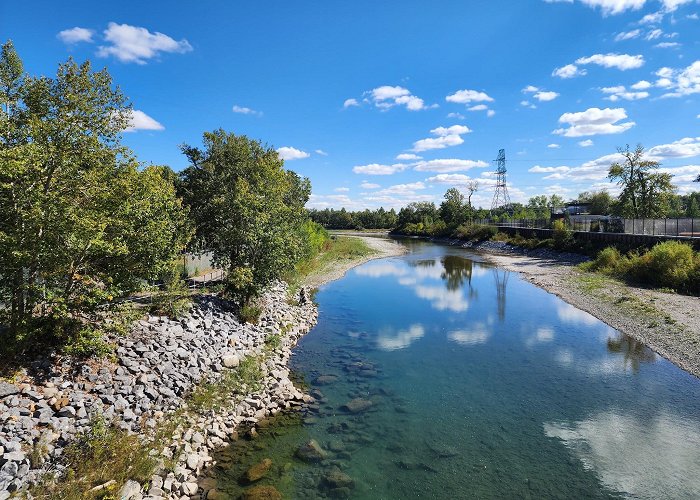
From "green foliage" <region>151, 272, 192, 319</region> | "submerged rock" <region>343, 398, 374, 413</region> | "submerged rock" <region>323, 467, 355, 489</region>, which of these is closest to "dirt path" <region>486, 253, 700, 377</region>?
"submerged rock" <region>343, 398, 374, 413</region>

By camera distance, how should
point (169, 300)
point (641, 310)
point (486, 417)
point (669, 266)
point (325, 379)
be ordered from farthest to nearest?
point (669, 266) → point (641, 310) → point (169, 300) → point (325, 379) → point (486, 417)

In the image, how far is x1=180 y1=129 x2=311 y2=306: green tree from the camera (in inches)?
912

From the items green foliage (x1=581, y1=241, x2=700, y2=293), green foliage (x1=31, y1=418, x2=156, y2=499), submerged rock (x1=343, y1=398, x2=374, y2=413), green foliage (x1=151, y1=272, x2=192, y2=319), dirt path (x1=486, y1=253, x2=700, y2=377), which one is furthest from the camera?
green foliage (x1=581, y1=241, x2=700, y2=293)

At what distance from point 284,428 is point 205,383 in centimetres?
375

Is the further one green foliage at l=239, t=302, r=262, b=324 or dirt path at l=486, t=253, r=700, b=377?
green foliage at l=239, t=302, r=262, b=324

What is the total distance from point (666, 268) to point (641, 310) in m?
10.6

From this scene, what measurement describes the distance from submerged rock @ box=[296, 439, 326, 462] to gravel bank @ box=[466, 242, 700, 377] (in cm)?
1714

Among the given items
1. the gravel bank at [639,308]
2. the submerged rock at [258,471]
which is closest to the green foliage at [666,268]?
the gravel bank at [639,308]

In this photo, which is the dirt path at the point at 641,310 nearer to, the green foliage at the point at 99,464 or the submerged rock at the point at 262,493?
the submerged rock at the point at 262,493

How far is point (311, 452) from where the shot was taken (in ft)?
41.2

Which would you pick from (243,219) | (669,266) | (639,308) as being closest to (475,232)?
(669,266)

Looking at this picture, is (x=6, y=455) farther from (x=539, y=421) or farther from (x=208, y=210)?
(x=208, y=210)

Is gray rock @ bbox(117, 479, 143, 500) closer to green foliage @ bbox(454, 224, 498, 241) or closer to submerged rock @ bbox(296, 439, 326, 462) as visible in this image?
submerged rock @ bbox(296, 439, 326, 462)

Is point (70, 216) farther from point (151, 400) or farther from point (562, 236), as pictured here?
point (562, 236)
